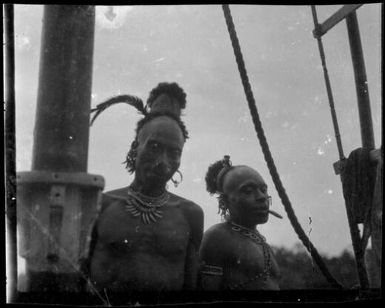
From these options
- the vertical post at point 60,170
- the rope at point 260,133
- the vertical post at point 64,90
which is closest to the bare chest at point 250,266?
the rope at point 260,133

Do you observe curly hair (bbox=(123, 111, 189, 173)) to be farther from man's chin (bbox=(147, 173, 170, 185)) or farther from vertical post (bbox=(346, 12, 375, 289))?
vertical post (bbox=(346, 12, 375, 289))

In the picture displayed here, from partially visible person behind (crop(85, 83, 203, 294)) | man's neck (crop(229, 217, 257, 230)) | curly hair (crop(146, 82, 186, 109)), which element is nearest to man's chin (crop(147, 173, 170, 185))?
partially visible person behind (crop(85, 83, 203, 294))

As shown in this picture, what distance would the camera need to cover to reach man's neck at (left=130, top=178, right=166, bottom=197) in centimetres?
221

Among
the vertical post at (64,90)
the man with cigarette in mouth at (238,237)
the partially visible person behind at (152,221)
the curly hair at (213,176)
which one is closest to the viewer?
the vertical post at (64,90)

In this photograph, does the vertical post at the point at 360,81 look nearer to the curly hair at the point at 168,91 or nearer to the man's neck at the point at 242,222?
the man's neck at the point at 242,222

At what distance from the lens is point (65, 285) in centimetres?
170

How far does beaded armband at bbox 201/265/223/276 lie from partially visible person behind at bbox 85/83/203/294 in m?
0.08

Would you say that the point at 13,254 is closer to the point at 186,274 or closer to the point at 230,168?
the point at 186,274

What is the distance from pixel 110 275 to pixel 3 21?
1.06 metres

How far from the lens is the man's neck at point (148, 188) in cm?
221

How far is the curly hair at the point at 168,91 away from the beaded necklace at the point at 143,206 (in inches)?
17.5

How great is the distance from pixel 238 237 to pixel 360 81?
1.18 meters

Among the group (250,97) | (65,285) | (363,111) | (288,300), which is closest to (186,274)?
(288,300)

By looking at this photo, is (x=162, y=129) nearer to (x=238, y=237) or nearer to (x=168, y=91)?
(x=168, y=91)
